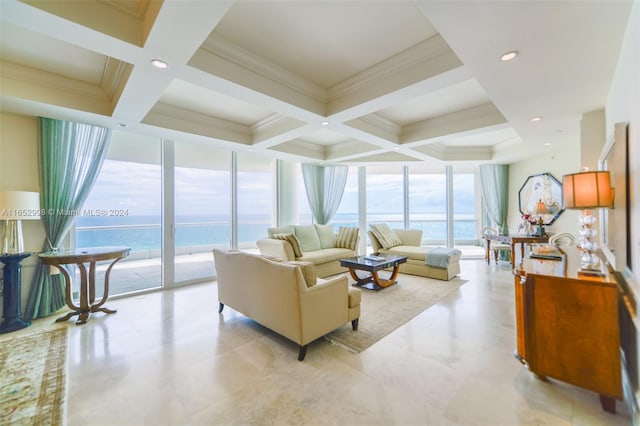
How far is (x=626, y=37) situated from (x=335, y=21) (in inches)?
81.3

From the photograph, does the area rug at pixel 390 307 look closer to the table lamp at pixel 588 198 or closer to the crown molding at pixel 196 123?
the table lamp at pixel 588 198

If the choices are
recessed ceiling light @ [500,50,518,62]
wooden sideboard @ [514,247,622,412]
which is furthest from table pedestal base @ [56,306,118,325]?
recessed ceiling light @ [500,50,518,62]

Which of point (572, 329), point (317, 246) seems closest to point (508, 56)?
point (572, 329)

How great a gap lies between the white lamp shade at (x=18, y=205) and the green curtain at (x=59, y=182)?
30 centimetres

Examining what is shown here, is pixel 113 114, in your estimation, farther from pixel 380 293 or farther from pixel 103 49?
pixel 380 293

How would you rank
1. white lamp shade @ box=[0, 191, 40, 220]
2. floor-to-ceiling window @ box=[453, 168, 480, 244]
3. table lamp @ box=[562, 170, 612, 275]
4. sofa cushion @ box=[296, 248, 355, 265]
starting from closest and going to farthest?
table lamp @ box=[562, 170, 612, 275] < white lamp shade @ box=[0, 191, 40, 220] < sofa cushion @ box=[296, 248, 355, 265] < floor-to-ceiling window @ box=[453, 168, 480, 244]

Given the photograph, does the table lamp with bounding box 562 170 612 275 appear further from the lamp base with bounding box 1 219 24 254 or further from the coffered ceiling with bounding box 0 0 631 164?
the lamp base with bounding box 1 219 24 254

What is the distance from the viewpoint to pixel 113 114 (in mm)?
3174

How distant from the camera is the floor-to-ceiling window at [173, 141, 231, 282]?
4.76 meters

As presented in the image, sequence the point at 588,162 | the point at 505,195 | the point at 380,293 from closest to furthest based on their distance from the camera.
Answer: the point at 588,162 < the point at 380,293 < the point at 505,195

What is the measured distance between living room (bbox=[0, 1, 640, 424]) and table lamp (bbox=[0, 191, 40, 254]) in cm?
35

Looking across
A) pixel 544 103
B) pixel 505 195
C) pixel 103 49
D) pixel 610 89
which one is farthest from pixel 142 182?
pixel 505 195

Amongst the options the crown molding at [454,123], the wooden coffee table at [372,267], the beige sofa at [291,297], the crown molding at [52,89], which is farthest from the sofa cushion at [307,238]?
the crown molding at [52,89]

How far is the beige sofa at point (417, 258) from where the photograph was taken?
4.76 meters
